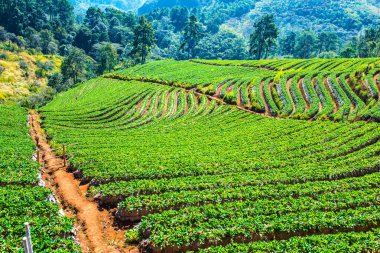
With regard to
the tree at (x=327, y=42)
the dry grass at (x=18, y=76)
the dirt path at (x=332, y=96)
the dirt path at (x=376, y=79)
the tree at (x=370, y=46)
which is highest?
the tree at (x=327, y=42)

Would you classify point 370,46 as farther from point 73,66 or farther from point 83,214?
point 83,214

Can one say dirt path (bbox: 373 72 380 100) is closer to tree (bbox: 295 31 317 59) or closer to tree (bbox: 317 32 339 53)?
tree (bbox: 295 31 317 59)

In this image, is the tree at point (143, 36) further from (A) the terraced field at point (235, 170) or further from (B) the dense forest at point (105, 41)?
(A) the terraced field at point (235, 170)

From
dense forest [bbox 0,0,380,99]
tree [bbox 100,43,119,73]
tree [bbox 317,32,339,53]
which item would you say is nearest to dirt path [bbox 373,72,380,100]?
dense forest [bbox 0,0,380,99]

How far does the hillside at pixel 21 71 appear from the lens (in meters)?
94.9

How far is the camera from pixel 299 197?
24.7 meters

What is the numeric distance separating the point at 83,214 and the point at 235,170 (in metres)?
14.4

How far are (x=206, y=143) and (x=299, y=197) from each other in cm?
1799

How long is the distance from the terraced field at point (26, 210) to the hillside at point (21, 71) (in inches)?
2641

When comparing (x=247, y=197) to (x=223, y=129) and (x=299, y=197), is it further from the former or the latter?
(x=223, y=129)

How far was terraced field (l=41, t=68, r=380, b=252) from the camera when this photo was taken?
799 inches

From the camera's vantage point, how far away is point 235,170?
1217 inches

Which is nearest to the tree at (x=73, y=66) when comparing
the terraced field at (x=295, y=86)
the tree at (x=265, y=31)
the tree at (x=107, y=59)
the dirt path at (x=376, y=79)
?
the tree at (x=107, y=59)

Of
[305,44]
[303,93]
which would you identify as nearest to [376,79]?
[303,93]
